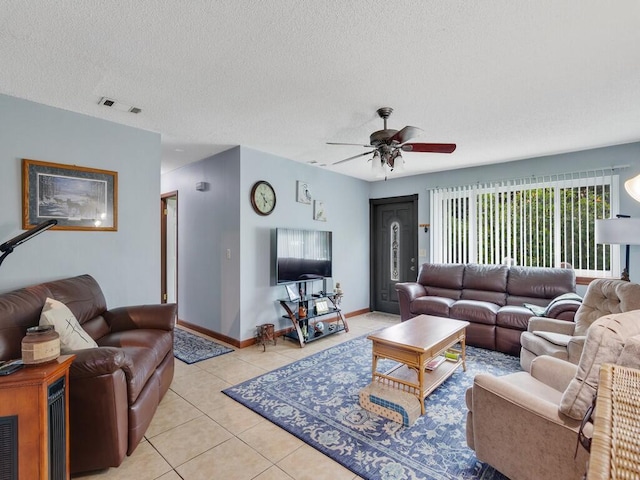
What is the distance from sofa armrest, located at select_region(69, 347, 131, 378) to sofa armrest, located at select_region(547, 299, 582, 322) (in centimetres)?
386

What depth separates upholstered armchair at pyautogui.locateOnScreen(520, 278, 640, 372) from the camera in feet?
7.76

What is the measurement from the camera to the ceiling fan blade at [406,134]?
2.48 meters

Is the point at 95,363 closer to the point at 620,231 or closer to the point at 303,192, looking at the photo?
the point at 303,192

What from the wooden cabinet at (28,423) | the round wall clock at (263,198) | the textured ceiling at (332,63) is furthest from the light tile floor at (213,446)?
the textured ceiling at (332,63)

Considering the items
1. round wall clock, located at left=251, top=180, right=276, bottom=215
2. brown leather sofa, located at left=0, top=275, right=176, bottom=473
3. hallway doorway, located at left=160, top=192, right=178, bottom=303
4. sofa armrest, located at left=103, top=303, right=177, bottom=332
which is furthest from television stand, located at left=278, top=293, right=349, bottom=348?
hallway doorway, located at left=160, top=192, right=178, bottom=303

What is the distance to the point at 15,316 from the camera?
1994 millimetres

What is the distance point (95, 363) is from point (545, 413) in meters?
2.28

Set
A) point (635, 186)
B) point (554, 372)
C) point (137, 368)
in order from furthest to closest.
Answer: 1. point (137, 368)
2. point (554, 372)
3. point (635, 186)

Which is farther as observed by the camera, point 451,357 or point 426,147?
point 451,357

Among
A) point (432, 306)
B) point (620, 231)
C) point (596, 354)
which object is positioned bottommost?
point (432, 306)

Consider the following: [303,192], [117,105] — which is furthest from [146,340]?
[303,192]

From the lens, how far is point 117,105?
2.78 m

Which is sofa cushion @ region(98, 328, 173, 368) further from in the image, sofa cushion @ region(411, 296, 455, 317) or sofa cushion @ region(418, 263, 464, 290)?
sofa cushion @ region(418, 263, 464, 290)

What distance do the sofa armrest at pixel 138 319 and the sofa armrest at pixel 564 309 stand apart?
379 cm
